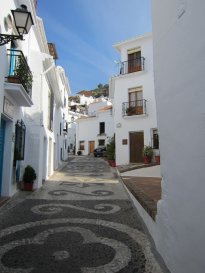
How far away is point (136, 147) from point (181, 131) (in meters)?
16.1

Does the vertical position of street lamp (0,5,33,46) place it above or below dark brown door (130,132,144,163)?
above

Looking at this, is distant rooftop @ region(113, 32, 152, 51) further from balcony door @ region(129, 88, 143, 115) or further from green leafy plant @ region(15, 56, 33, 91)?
green leafy plant @ region(15, 56, 33, 91)

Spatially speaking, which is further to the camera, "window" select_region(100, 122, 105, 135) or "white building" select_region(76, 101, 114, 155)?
"window" select_region(100, 122, 105, 135)

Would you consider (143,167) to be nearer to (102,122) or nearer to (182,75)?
(182,75)

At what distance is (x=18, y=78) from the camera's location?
24.6 feet

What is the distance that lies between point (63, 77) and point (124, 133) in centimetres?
733

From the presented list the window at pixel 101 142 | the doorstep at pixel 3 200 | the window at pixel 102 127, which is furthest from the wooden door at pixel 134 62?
the window at pixel 101 142

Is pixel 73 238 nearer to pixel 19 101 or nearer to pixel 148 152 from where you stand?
pixel 19 101

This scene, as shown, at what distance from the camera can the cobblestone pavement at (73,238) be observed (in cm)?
362

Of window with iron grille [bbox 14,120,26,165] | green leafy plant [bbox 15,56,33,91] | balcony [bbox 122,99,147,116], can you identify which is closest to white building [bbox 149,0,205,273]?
green leafy plant [bbox 15,56,33,91]

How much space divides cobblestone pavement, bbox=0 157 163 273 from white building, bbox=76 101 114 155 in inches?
1119

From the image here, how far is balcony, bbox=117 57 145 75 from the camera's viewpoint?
1952 centimetres

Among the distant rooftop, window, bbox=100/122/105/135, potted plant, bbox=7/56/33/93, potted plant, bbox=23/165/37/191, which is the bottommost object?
potted plant, bbox=23/165/37/191

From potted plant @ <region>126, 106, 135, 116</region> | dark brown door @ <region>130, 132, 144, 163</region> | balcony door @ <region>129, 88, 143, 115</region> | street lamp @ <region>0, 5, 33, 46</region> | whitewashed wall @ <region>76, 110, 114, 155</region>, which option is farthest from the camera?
whitewashed wall @ <region>76, 110, 114, 155</region>
